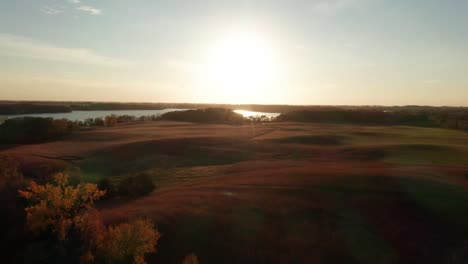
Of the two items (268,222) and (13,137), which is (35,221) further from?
(13,137)

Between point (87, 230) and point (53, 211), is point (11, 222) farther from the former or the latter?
point (87, 230)

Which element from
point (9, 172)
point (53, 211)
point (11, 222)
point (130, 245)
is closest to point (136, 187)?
point (9, 172)

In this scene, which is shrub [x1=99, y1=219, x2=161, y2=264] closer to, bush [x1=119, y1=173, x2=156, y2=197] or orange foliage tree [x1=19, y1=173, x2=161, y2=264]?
orange foliage tree [x1=19, y1=173, x2=161, y2=264]

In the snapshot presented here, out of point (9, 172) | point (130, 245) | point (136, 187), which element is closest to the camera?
point (130, 245)

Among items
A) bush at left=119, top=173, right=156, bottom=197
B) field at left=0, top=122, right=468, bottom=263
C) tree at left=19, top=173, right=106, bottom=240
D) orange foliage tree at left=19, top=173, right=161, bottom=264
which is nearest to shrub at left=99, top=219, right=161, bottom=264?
orange foliage tree at left=19, top=173, right=161, bottom=264

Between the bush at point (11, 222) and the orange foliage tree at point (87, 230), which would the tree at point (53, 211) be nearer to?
the orange foliage tree at point (87, 230)

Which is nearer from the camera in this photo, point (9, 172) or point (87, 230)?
point (87, 230)

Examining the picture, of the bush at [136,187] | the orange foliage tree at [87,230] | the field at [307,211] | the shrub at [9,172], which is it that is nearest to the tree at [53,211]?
the orange foliage tree at [87,230]

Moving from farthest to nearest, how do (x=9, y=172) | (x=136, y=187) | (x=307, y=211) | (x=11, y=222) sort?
(x=9, y=172), (x=136, y=187), (x=307, y=211), (x=11, y=222)

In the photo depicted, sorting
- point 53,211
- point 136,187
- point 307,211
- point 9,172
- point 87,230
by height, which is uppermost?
point 53,211

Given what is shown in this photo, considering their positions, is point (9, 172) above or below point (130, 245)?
above
